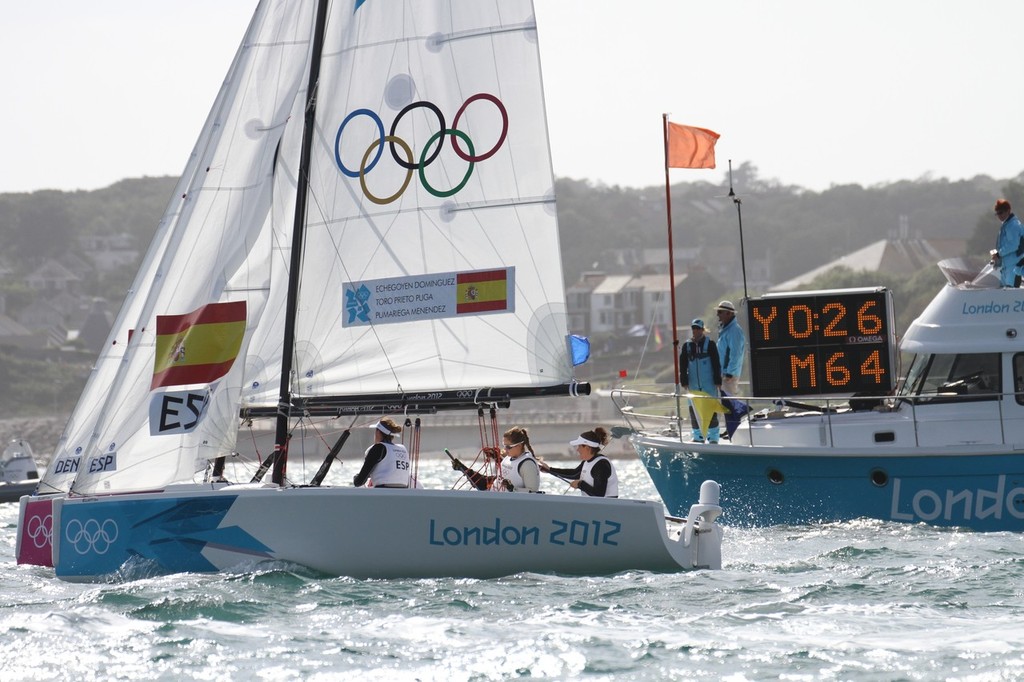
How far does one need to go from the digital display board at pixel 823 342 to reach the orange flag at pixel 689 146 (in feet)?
8.06

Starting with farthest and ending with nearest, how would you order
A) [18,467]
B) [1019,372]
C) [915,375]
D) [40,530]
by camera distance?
[18,467] < [915,375] < [1019,372] < [40,530]

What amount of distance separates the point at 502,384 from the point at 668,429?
7423 mm

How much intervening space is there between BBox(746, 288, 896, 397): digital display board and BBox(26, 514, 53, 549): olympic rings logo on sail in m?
8.35

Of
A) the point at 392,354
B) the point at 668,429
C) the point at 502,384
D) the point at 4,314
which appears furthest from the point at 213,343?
the point at 4,314

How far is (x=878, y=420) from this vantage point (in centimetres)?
1823

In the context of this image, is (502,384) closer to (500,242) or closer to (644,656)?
(500,242)

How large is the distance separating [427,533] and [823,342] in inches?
283

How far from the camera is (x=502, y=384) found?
14.1m

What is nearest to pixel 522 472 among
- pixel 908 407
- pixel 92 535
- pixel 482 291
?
pixel 482 291

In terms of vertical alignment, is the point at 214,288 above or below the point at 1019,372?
above

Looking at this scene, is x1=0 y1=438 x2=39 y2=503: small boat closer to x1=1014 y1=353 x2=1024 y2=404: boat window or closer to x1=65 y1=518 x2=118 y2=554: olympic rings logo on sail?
x1=65 y1=518 x2=118 y2=554: olympic rings logo on sail

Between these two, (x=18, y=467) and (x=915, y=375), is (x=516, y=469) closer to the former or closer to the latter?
(x=915, y=375)

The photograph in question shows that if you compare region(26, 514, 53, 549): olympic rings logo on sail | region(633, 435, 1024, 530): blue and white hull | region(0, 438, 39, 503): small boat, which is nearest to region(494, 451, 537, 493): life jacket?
region(26, 514, 53, 549): olympic rings logo on sail

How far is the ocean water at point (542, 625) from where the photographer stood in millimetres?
10250
